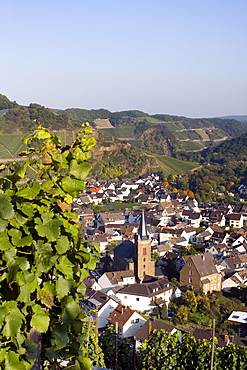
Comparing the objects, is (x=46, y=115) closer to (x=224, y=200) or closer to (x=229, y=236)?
(x=224, y=200)

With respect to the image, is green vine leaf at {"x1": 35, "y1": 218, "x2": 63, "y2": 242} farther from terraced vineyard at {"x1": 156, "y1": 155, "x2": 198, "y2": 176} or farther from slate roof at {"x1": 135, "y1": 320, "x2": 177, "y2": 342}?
terraced vineyard at {"x1": 156, "y1": 155, "x2": 198, "y2": 176}

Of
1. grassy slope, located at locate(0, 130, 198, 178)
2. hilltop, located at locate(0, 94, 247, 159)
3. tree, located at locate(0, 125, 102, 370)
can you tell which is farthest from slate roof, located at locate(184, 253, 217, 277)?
grassy slope, located at locate(0, 130, 198, 178)

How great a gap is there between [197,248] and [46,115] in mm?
47982

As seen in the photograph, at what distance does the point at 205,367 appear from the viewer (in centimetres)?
742

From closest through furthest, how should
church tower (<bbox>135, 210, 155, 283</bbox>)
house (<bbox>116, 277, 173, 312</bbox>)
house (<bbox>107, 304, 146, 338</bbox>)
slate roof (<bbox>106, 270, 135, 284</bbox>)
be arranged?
house (<bbox>107, 304, 146, 338</bbox>) < house (<bbox>116, 277, 173, 312</bbox>) < slate roof (<bbox>106, 270, 135, 284</bbox>) < church tower (<bbox>135, 210, 155, 283</bbox>)

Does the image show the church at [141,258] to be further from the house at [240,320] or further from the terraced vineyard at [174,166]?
the terraced vineyard at [174,166]

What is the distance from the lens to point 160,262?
2422 cm

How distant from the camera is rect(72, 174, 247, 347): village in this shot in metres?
14.8

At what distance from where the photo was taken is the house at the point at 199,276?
1997 cm

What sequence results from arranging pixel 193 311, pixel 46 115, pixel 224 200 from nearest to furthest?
1. pixel 193 311
2. pixel 224 200
3. pixel 46 115

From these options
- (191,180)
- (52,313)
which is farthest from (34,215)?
(191,180)

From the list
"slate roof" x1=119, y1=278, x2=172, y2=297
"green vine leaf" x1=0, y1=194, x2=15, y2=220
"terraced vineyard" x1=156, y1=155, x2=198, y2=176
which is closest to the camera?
"green vine leaf" x1=0, y1=194, x2=15, y2=220

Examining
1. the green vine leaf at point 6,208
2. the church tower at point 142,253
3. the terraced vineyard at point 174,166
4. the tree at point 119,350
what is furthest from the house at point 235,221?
the green vine leaf at point 6,208

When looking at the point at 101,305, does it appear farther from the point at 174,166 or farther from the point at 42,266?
the point at 174,166
